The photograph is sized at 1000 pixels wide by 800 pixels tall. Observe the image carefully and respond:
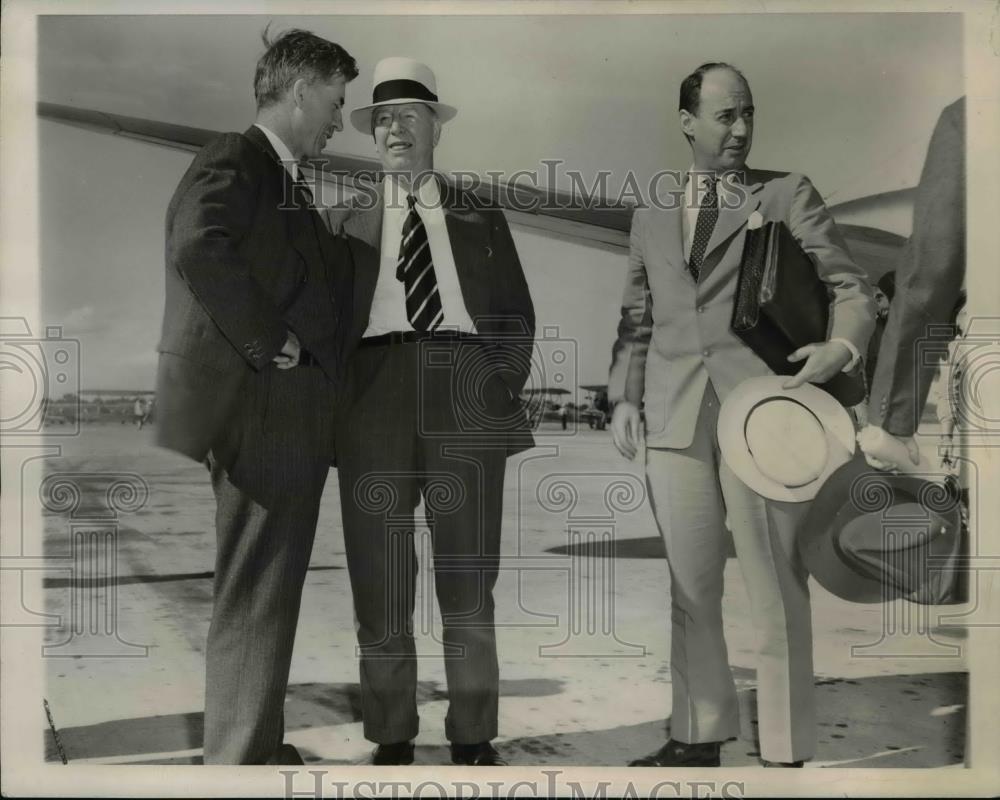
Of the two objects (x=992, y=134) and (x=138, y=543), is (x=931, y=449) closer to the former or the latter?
(x=992, y=134)

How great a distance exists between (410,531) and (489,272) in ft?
2.95

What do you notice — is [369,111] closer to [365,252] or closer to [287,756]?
[365,252]

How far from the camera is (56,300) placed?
3492 mm

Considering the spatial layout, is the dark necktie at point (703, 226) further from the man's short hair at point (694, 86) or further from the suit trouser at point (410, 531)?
the suit trouser at point (410, 531)

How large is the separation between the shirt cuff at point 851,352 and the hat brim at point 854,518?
29 centimetres

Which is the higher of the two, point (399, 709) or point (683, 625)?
point (683, 625)

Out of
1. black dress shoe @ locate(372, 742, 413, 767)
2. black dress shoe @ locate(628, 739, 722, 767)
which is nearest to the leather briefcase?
black dress shoe @ locate(628, 739, 722, 767)

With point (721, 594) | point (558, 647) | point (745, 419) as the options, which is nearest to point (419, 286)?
point (745, 419)

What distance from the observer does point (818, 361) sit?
328 centimetres

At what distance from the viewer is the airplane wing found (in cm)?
338

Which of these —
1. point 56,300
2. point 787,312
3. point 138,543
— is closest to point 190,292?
point 56,300

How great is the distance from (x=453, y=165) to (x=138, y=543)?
168cm

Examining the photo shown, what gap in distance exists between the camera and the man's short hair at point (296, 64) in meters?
3.35

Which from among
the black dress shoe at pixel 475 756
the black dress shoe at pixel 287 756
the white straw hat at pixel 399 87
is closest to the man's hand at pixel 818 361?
the white straw hat at pixel 399 87
